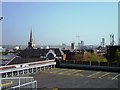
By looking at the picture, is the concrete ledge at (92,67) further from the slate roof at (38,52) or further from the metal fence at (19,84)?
A: the slate roof at (38,52)

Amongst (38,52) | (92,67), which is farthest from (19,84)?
(38,52)

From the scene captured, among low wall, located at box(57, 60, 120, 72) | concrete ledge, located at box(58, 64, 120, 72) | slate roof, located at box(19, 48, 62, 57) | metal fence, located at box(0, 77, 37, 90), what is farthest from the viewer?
slate roof, located at box(19, 48, 62, 57)

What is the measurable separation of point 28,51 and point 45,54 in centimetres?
1003

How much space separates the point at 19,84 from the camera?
56.9 feet

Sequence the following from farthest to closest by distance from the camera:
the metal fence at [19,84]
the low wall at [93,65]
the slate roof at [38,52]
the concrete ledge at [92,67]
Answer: the slate roof at [38,52]
the low wall at [93,65]
the concrete ledge at [92,67]
the metal fence at [19,84]

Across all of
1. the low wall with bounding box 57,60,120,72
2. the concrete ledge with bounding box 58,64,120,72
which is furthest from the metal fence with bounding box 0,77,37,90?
the low wall with bounding box 57,60,120,72

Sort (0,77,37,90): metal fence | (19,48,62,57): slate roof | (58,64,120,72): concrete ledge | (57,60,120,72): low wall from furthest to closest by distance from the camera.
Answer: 1. (19,48,62,57): slate roof
2. (57,60,120,72): low wall
3. (58,64,120,72): concrete ledge
4. (0,77,37,90): metal fence

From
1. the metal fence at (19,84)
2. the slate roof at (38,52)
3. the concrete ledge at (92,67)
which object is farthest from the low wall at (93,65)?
the metal fence at (19,84)

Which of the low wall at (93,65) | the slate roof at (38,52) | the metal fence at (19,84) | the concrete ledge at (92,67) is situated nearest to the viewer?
the metal fence at (19,84)

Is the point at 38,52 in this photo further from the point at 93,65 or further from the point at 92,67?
the point at 92,67

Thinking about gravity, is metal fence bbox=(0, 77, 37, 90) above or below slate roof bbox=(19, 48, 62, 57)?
below

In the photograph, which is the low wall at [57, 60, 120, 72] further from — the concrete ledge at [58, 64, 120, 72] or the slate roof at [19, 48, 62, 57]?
the slate roof at [19, 48, 62, 57]

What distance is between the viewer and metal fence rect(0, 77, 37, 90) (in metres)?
17.2

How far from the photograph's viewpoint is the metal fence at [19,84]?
56.3 ft
